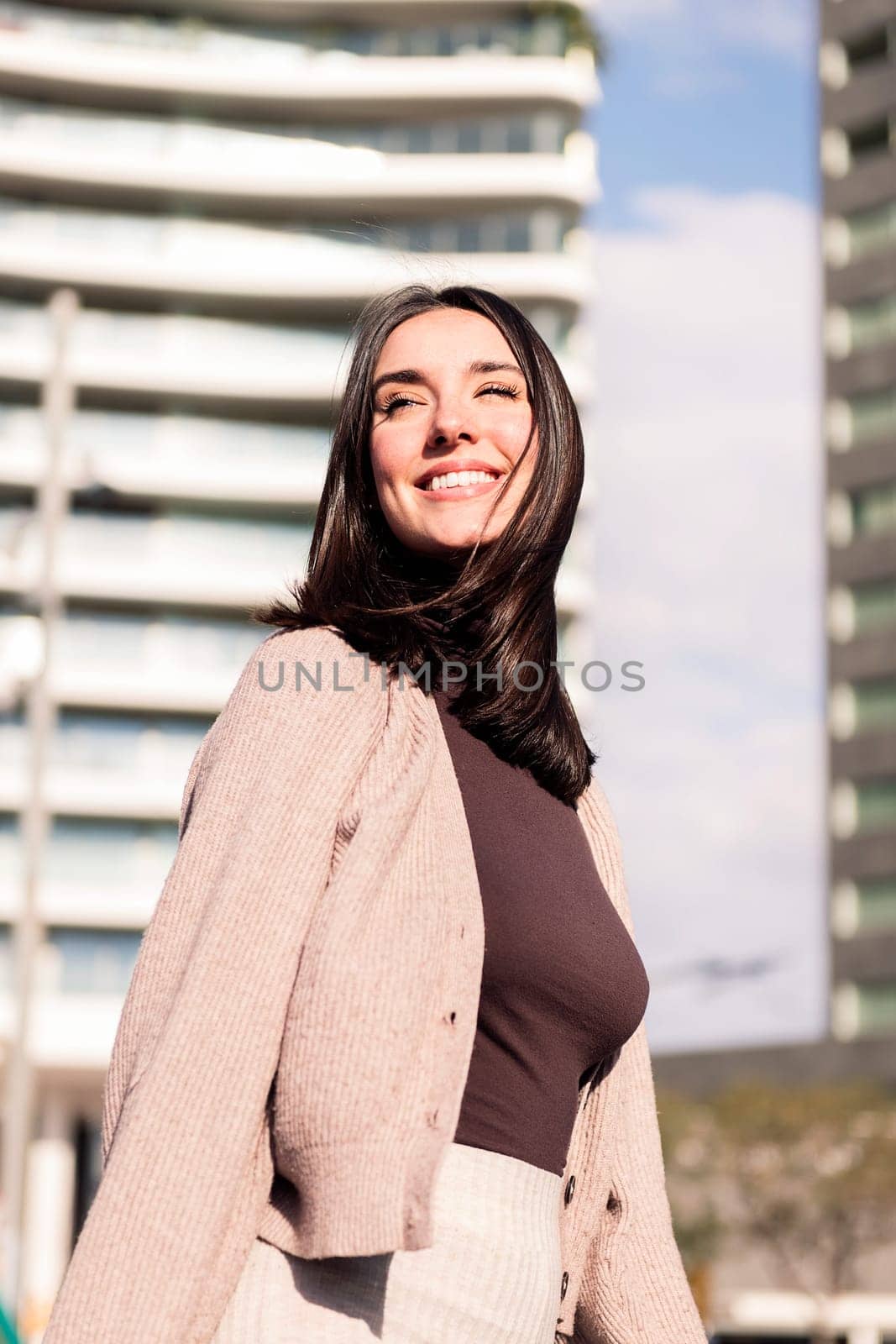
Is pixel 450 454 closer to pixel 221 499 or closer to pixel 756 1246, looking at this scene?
pixel 221 499

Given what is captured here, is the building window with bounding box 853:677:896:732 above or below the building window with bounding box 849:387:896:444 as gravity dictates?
below

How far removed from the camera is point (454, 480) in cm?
261

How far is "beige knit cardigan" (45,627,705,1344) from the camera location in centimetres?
191

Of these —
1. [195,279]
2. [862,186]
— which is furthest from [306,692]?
[862,186]

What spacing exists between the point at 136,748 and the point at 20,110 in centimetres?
1763

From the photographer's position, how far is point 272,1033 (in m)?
2.01

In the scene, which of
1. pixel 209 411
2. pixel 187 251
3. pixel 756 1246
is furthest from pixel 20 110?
pixel 756 1246

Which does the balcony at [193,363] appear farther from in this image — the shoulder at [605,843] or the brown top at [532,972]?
the brown top at [532,972]

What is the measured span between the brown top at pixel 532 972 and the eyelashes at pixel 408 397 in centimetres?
42

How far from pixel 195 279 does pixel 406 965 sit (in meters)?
51.4

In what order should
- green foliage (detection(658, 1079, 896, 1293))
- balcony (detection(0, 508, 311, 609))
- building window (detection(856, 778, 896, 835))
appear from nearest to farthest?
green foliage (detection(658, 1079, 896, 1293)), balcony (detection(0, 508, 311, 609)), building window (detection(856, 778, 896, 835))

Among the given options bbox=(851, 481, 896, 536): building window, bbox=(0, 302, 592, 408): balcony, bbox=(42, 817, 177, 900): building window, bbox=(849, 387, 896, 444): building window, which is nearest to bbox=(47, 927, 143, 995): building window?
bbox=(42, 817, 177, 900): building window

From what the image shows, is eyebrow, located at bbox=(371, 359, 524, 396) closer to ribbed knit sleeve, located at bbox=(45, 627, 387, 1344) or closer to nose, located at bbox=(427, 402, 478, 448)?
nose, located at bbox=(427, 402, 478, 448)

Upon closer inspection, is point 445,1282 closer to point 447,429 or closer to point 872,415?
point 447,429
